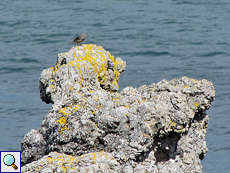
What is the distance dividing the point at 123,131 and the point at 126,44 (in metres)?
20.8

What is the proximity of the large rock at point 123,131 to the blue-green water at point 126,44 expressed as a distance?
227 inches

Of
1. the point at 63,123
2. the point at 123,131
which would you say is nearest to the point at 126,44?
the point at 63,123

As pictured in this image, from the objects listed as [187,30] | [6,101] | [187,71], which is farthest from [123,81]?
[187,30]

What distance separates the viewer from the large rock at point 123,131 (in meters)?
4.67

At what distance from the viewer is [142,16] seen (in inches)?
1264

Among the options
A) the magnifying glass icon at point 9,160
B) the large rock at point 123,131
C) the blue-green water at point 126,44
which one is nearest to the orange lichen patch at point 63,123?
the large rock at point 123,131

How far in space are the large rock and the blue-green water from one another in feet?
18.9

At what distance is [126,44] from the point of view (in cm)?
2541

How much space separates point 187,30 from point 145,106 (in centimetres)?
2521

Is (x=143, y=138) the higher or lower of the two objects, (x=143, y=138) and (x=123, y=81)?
the higher

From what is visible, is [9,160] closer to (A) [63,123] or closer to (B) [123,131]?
(A) [63,123]

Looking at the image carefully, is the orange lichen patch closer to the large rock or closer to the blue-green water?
the large rock

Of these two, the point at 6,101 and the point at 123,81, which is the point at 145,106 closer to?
the point at 6,101

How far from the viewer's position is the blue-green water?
15.2 metres
